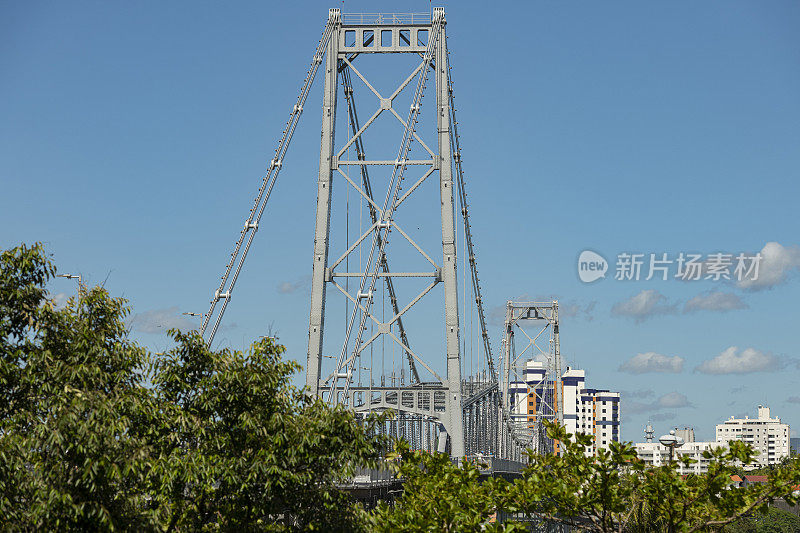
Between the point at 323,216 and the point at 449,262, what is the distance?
5363 mm

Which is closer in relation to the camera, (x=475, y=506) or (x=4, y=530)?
(x=4, y=530)

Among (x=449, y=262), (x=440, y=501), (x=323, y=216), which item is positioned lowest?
(x=440, y=501)

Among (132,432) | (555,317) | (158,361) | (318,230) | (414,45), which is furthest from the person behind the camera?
(555,317)

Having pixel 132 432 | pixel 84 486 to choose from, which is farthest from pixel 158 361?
pixel 84 486

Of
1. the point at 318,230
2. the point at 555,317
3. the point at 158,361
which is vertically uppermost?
the point at 555,317

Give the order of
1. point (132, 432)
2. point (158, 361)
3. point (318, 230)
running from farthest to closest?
point (318, 230), point (158, 361), point (132, 432)

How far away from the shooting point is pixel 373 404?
45.7m

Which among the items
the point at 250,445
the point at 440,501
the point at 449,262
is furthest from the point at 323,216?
the point at 440,501

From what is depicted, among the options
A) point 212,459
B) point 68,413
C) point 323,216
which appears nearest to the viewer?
point 68,413

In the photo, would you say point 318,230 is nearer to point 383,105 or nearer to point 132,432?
point 383,105

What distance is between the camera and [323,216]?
43406 millimetres

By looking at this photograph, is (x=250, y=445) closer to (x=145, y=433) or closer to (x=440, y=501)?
(x=145, y=433)

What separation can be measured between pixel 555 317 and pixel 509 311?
5405 millimetres

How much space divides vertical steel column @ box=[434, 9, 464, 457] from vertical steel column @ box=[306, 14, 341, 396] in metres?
4.36
